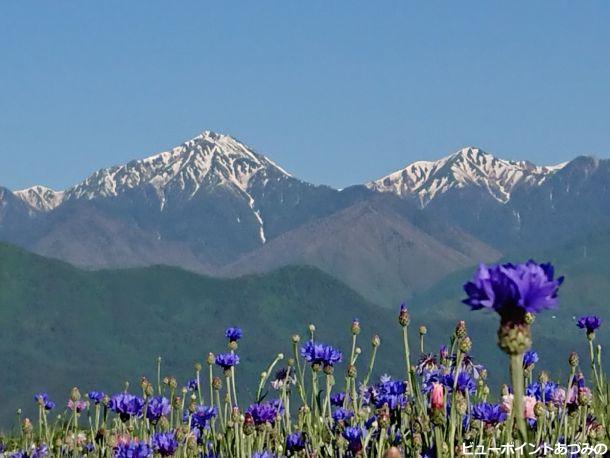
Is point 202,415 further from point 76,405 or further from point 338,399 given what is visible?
point 338,399

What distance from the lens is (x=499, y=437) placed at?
6.72 m

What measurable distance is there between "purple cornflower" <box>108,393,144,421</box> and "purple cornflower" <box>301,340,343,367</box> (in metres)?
1.06

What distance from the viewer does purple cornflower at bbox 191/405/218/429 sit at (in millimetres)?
7473

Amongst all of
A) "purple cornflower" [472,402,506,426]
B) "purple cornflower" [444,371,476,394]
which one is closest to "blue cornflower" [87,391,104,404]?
"purple cornflower" [444,371,476,394]

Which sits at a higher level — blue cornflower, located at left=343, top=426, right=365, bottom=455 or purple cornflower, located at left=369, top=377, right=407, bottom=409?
purple cornflower, located at left=369, top=377, right=407, bottom=409

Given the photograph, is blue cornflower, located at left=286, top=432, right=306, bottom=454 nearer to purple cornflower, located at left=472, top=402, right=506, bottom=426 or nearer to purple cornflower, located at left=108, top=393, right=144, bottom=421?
purple cornflower, located at left=472, top=402, right=506, bottom=426

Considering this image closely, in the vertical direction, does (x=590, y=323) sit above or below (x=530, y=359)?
above

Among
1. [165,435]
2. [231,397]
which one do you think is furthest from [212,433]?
[165,435]

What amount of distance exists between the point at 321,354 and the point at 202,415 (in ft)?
2.90

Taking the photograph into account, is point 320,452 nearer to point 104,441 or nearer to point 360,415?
point 360,415

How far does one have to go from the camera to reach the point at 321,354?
7.27 metres

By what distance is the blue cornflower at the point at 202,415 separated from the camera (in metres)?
7.47

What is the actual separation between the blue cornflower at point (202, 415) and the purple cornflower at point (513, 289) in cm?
411

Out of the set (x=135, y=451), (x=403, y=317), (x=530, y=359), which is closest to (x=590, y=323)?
(x=530, y=359)
